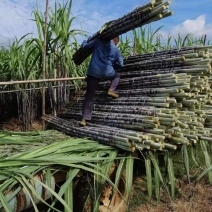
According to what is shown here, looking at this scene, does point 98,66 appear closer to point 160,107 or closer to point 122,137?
point 160,107

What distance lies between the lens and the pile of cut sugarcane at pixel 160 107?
329cm

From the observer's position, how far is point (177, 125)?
3.49 meters

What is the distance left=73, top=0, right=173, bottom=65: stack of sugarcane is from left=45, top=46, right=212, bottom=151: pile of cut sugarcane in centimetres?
62

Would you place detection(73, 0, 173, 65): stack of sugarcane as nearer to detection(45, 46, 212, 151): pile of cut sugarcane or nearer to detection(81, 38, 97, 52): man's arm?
detection(81, 38, 97, 52): man's arm

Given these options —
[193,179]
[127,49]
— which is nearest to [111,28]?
[193,179]

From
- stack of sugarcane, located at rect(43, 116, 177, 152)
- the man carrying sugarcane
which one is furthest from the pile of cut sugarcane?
the man carrying sugarcane

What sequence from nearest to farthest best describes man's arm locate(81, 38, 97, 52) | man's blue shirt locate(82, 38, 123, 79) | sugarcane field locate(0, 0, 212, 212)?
sugarcane field locate(0, 0, 212, 212) → man's blue shirt locate(82, 38, 123, 79) → man's arm locate(81, 38, 97, 52)

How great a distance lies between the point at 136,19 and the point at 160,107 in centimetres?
96

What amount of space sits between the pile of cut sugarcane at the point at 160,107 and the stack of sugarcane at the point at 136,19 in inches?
24.5

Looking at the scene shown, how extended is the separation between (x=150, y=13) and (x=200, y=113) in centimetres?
128

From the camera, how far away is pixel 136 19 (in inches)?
138

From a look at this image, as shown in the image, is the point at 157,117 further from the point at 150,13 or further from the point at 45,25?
the point at 45,25

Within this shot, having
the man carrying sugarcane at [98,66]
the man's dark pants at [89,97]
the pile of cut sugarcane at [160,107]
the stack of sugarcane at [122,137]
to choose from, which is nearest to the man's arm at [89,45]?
the man carrying sugarcane at [98,66]

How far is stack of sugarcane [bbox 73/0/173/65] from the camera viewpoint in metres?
3.28
